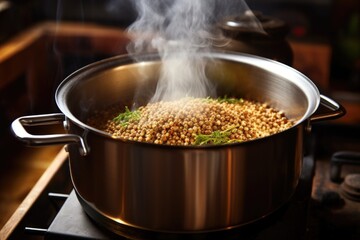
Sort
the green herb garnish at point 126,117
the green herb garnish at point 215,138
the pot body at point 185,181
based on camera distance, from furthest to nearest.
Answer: the green herb garnish at point 126,117, the green herb garnish at point 215,138, the pot body at point 185,181

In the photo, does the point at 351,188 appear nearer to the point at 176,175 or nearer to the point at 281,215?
the point at 281,215

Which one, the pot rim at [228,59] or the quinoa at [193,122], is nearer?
the pot rim at [228,59]

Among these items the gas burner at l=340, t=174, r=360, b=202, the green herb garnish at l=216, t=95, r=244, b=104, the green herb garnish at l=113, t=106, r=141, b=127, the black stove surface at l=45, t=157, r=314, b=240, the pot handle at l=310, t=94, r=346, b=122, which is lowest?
the gas burner at l=340, t=174, r=360, b=202

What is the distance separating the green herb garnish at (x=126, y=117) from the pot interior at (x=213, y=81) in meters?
0.11

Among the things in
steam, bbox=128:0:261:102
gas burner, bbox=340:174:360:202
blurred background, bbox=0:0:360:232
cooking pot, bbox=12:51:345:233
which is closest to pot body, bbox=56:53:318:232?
cooking pot, bbox=12:51:345:233

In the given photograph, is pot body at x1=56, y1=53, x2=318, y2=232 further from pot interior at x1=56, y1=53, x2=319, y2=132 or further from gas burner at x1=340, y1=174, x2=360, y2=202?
gas burner at x1=340, y1=174, x2=360, y2=202

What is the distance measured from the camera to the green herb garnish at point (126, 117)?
1.50 m

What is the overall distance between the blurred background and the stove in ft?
3.16

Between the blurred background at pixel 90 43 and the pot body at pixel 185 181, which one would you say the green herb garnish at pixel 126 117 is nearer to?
the pot body at pixel 185 181

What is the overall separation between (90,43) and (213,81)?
4.62 feet

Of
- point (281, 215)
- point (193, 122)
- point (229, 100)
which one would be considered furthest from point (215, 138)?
point (229, 100)

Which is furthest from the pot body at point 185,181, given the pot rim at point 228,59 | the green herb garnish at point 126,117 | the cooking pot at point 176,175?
the green herb garnish at point 126,117

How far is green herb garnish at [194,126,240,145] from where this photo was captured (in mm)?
1332

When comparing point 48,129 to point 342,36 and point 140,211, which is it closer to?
point 140,211
